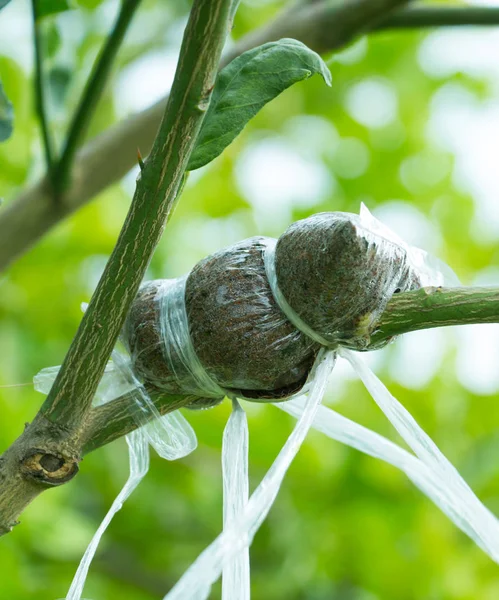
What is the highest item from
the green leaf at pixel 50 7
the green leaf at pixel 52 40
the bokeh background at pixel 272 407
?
the green leaf at pixel 50 7

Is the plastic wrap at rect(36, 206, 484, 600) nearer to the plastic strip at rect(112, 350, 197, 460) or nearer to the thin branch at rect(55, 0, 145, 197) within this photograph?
the plastic strip at rect(112, 350, 197, 460)

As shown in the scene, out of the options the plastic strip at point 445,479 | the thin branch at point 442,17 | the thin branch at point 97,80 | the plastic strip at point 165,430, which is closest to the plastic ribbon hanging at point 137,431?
the plastic strip at point 165,430

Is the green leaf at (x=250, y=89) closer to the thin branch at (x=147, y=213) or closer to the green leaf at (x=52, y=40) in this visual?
the thin branch at (x=147, y=213)

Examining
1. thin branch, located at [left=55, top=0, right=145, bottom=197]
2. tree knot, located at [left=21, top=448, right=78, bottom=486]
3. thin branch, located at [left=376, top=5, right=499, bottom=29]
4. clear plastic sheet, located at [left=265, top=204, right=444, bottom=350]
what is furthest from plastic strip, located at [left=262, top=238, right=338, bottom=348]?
thin branch, located at [left=376, top=5, right=499, bottom=29]

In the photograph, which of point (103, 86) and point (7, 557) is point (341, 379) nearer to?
point (7, 557)

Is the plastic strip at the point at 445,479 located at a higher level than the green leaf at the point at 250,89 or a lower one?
lower

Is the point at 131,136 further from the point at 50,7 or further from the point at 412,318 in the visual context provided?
the point at 412,318

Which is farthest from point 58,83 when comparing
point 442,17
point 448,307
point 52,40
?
point 448,307
